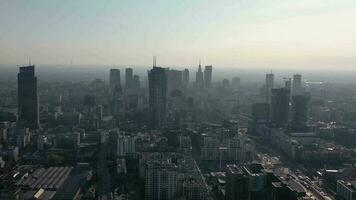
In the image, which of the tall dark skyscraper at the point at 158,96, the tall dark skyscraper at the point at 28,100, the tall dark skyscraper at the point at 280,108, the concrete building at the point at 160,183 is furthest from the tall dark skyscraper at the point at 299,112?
the tall dark skyscraper at the point at 28,100

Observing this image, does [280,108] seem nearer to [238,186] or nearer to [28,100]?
[238,186]

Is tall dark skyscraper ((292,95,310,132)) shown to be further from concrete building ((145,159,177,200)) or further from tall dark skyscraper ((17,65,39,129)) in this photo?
tall dark skyscraper ((17,65,39,129))

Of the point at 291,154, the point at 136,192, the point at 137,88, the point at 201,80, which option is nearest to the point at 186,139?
the point at 291,154

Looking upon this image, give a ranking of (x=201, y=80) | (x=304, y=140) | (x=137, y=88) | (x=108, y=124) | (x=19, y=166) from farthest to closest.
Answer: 1. (x=201, y=80)
2. (x=137, y=88)
3. (x=108, y=124)
4. (x=304, y=140)
5. (x=19, y=166)

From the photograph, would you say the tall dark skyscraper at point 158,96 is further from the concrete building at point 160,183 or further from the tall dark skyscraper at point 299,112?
the concrete building at point 160,183

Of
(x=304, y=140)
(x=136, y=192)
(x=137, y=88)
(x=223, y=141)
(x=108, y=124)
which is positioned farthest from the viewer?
(x=137, y=88)

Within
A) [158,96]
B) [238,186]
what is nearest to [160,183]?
[238,186]

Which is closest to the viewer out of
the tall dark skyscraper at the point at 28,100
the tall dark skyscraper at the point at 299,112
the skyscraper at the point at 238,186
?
the skyscraper at the point at 238,186

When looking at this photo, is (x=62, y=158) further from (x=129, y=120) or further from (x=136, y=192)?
(x=129, y=120)
